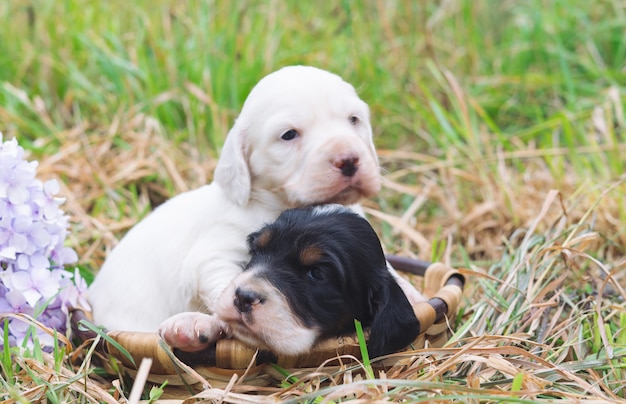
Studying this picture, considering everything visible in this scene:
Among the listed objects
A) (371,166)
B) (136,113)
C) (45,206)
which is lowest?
(136,113)

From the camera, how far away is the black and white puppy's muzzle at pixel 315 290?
2898 mm

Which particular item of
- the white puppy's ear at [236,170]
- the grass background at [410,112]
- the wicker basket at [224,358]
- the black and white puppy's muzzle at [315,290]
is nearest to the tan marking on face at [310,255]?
the black and white puppy's muzzle at [315,290]

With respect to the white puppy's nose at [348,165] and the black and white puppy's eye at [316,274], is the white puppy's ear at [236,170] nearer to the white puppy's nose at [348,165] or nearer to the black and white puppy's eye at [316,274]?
the white puppy's nose at [348,165]

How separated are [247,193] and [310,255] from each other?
664mm

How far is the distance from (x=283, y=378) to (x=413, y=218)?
9.04 feet

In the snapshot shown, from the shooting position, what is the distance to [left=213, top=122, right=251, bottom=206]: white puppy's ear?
3.59 m

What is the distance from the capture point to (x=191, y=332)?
3.02 metres

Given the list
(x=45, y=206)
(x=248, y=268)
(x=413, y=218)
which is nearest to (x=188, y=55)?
(x=413, y=218)

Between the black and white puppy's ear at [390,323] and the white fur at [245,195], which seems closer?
the black and white puppy's ear at [390,323]

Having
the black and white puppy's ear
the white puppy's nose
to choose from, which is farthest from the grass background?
the white puppy's nose

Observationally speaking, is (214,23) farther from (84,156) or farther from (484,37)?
(484,37)

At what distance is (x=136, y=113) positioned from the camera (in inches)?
250

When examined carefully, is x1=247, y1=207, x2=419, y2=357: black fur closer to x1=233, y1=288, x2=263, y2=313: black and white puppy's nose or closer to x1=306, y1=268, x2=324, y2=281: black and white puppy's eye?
x1=306, y1=268, x2=324, y2=281: black and white puppy's eye

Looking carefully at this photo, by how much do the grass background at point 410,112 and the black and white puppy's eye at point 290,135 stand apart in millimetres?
1289
